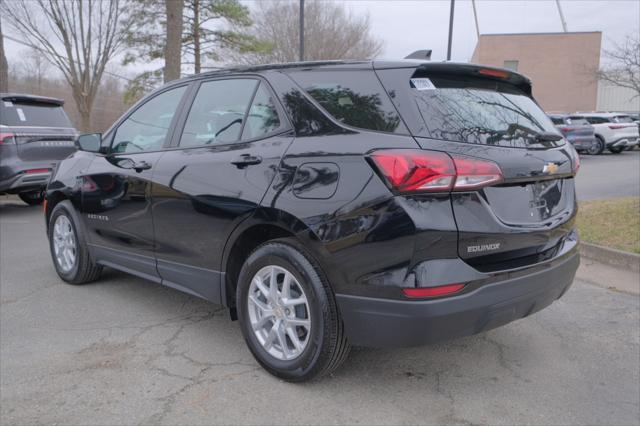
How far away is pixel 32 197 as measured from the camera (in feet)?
32.9

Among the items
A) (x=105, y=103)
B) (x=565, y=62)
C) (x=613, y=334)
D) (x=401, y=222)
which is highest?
(x=565, y=62)

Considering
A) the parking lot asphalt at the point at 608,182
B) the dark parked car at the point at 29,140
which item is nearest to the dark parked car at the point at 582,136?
the parking lot asphalt at the point at 608,182

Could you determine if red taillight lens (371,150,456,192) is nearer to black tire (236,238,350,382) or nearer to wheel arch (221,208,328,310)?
wheel arch (221,208,328,310)

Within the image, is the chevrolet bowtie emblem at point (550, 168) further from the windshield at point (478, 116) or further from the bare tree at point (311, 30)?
the bare tree at point (311, 30)

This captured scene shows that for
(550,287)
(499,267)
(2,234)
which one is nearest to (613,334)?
(550,287)

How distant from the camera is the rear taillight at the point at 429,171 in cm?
240

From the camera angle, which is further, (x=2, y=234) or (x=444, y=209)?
(x=2, y=234)

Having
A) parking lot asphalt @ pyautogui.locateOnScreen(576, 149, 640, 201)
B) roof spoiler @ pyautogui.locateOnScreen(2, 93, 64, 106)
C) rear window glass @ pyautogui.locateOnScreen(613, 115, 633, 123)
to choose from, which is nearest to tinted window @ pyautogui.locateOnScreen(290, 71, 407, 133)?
roof spoiler @ pyautogui.locateOnScreen(2, 93, 64, 106)

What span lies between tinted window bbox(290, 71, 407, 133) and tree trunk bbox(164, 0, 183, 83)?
11141 millimetres

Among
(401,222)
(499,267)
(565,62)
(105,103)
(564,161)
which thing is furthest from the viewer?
(565,62)

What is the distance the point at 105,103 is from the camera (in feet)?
101

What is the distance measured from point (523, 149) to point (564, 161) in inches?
16.5

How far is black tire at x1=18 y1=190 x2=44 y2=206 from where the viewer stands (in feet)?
32.8

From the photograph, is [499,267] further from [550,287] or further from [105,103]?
[105,103]
